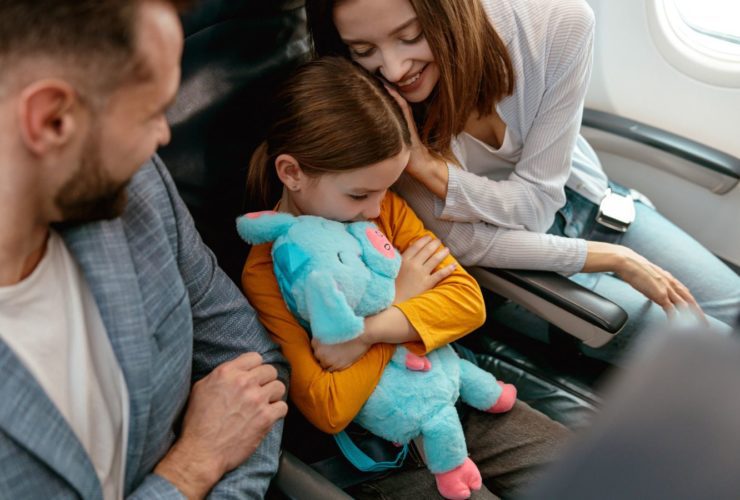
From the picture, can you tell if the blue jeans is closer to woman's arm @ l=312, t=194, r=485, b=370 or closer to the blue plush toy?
woman's arm @ l=312, t=194, r=485, b=370

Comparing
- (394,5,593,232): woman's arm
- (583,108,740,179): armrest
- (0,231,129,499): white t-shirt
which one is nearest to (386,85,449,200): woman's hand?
(394,5,593,232): woman's arm

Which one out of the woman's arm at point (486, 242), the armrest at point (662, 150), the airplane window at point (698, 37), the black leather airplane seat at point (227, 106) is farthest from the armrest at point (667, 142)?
the black leather airplane seat at point (227, 106)

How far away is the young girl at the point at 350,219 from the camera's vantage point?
1.32 m

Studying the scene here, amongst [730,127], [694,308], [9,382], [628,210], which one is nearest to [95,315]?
[9,382]

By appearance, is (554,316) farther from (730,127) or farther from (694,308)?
(730,127)

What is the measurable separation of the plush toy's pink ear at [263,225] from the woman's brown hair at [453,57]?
0.41 meters

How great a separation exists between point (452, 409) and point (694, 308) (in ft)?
2.51

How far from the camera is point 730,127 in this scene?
2375mm

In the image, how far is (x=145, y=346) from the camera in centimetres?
104

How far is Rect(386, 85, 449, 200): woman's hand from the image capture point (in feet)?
5.09

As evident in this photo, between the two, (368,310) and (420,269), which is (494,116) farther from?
(368,310)

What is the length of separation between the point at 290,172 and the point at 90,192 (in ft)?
1.71

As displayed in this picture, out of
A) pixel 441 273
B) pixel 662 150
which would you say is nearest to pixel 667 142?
pixel 662 150

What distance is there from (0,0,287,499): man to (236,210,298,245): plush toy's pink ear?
92 mm
